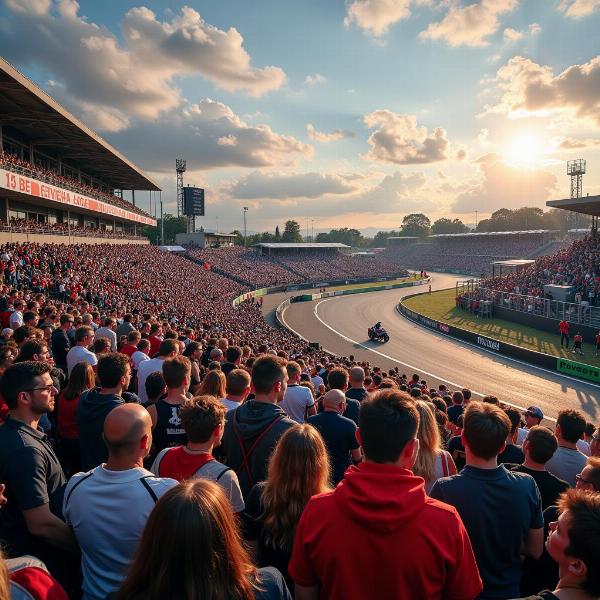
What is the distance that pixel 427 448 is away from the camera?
367 centimetres

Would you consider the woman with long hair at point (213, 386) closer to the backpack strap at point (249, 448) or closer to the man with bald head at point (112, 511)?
the backpack strap at point (249, 448)

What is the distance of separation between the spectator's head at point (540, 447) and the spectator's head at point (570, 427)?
3.93ft

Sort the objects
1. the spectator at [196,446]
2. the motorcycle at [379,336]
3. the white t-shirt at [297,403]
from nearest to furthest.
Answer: the spectator at [196,446]
the white t-shirt at [297,403]
the motorcycle at [379,336]

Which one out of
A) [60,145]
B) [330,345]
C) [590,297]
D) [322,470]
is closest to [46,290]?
Answer: [330,345]

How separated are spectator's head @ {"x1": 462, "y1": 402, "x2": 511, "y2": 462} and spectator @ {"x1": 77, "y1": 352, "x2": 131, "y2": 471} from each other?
3128 mm

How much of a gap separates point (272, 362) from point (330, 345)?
2863cm

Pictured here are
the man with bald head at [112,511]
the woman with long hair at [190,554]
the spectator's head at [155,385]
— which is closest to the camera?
the woman with long hair at [190,554]

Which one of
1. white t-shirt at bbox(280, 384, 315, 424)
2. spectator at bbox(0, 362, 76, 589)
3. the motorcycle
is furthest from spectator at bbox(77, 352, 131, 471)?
the motorcycle

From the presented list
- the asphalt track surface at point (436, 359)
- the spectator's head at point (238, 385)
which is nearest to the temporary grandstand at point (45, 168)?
the asphalt track surface at point (436, 359)

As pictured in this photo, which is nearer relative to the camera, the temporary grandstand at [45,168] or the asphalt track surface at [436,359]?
the asphalt track surface at [436,359]

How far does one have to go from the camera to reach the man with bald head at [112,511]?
2582mm

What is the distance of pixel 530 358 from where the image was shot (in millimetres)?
25938

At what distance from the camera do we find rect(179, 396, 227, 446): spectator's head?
3277 mm

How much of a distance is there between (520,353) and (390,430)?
27.7 meters
